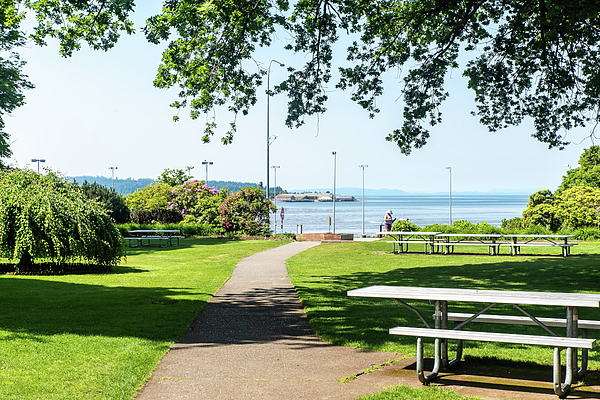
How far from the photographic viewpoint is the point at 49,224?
13992 mm

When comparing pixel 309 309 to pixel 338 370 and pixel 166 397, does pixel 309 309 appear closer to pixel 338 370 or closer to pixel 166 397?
pixel 338 370

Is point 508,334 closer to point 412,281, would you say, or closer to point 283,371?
point 283,371

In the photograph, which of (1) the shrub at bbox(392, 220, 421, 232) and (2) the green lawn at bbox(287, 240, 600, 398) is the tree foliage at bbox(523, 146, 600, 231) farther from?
(1) the shrub at bbox(392, 220, 421, 232)

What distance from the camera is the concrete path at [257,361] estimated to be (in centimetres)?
491

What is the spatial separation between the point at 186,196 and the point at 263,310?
2921 centimetres

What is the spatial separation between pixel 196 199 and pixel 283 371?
32672 mm

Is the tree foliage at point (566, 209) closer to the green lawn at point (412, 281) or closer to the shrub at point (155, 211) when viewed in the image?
the green lawn at point (412, 281)

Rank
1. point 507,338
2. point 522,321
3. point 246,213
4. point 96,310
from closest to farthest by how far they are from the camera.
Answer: point 507,338, point 522,321, point 96,310, point 246,213

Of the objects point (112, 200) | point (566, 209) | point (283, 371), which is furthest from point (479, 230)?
point (283, 371)

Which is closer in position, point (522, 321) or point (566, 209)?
point (522, 321)

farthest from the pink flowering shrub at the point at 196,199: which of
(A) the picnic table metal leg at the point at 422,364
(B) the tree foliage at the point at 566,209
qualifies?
(A) the picnic table metal leg at the point at 422,364

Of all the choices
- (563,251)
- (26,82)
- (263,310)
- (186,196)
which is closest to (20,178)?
(263,310)

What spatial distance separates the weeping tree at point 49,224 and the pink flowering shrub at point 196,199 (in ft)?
62.3

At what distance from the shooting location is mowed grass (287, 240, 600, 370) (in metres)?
6.77
